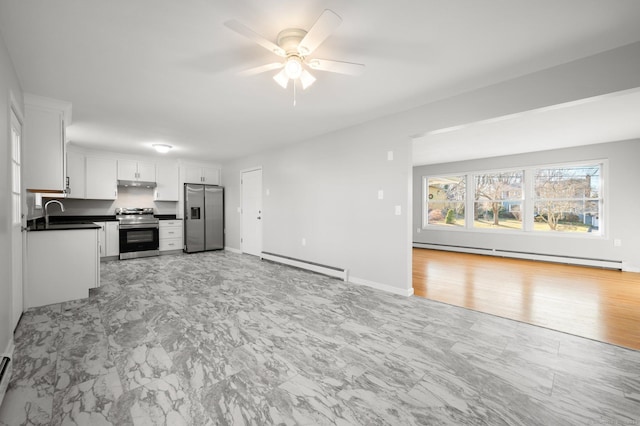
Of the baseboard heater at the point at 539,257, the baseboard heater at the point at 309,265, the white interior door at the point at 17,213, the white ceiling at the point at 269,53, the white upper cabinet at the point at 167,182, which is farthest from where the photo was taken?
the white upper cabinet at the point at 167,182

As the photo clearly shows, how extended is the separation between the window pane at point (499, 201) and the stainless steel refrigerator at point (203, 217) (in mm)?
6441

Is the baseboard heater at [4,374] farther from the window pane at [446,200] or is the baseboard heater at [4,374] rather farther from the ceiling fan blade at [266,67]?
the window pane at [446,200]

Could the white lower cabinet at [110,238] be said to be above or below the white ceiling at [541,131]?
below

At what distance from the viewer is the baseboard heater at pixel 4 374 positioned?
5.14ft

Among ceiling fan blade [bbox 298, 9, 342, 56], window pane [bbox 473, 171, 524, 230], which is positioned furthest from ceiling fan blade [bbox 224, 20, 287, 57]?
window pane [bbox 473, 171, 524, 230]

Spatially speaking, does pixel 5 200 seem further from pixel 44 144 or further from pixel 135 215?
pixel 135 215

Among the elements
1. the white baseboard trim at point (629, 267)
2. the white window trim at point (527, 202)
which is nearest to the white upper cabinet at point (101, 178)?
the white window trim at point (527, 202)

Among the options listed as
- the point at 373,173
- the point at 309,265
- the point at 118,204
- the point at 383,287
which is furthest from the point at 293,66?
the point at 118,204

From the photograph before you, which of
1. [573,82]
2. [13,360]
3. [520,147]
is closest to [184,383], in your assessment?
[13,360]

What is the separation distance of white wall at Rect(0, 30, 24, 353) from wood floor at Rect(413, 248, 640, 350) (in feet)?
→ 12.6

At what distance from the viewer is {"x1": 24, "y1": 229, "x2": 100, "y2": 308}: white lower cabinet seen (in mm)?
2975

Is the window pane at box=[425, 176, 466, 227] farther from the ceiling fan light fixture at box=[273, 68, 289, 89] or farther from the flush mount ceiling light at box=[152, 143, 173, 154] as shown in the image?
the flush mount ceiling light at box=[152, 143, 173, 154]

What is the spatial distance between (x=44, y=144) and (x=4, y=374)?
2.53m

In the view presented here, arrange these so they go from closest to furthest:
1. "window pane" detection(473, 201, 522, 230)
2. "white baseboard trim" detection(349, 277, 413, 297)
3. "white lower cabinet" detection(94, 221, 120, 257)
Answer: "white baseboard trim" detection(349, 277, 413, 297) < "white lower cabinet" detection(94, 221, 120, 257) < "window pane" detection(473, 201, 522, 230)
